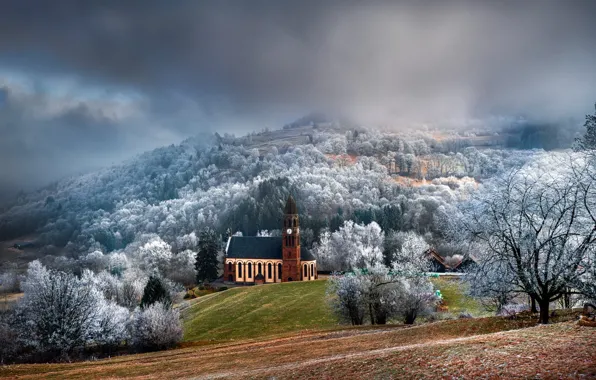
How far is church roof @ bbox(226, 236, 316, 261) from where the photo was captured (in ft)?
420

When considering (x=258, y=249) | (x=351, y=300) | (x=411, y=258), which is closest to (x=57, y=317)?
(x=351, y=300)

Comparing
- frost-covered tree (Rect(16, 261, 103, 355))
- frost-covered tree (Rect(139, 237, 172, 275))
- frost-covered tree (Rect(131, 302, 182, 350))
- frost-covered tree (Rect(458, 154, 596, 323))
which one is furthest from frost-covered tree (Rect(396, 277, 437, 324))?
frost-covered tree (Rect(139, 237, 172, 275))

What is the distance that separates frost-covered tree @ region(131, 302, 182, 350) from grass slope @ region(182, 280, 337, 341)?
10.7 metres

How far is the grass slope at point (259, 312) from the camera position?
69875 mm

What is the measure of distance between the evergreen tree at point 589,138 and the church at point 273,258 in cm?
9753

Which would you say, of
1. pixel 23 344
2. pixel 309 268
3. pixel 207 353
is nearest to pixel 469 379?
pixel 207 353

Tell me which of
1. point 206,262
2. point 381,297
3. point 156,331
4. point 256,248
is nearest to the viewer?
point 156,331

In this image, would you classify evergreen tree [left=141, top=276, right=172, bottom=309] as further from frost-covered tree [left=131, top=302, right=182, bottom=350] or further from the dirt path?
the dirt path

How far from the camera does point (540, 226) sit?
28859mm

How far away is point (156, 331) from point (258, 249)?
7463 centimetres

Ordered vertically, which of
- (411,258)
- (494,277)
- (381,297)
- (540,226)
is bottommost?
(381,297)

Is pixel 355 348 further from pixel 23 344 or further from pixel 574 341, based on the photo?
pixel 23 344

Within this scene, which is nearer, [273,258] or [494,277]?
[494,277]

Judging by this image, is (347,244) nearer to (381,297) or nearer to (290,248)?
(290,248)
